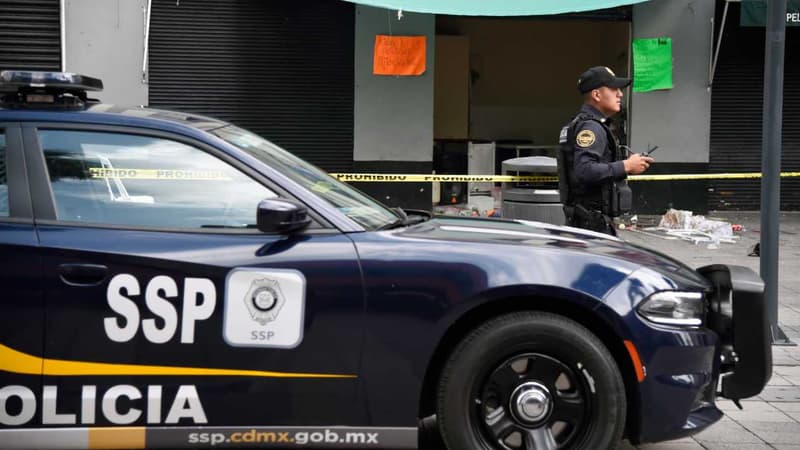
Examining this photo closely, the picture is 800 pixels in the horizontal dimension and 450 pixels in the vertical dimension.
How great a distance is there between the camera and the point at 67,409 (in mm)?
4051

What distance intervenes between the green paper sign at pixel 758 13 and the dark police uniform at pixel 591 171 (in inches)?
307

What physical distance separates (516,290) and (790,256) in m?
8.11

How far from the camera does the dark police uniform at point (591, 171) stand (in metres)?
6.23

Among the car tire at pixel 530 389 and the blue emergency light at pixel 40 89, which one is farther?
the blue emergency light at pixel 40 89

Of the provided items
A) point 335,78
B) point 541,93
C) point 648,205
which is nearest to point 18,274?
point 335,78

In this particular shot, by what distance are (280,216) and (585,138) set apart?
279cm

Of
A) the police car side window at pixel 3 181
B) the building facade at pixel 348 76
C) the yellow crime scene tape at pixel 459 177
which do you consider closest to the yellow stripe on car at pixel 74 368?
the police car side window at pixel 3 181

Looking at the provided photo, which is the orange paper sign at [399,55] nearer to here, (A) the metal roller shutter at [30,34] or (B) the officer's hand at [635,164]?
(A) the metal roller shutter at [30,34]

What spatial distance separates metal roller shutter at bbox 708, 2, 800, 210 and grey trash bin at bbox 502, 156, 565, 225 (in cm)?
692

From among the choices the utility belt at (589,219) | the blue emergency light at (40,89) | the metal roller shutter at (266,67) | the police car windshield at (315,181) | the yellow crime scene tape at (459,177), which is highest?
the metal roller shutter at (266,67)

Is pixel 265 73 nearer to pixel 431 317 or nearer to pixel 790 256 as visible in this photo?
pixel 790 256

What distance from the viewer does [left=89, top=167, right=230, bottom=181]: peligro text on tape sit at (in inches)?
171

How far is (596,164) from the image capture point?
623cm

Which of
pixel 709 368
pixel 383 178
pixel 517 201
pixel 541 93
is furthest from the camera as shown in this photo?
pixel 541 93
